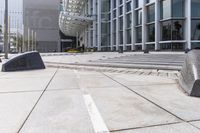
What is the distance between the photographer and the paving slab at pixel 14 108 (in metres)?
3.93

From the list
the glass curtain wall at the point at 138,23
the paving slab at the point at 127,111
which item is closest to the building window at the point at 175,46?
the glass curtain wall at the point at 138,23

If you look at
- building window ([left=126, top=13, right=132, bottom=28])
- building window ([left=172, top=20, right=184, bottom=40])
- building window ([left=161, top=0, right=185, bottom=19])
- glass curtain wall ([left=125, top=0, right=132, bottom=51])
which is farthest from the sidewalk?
building window ([left=126, top=13, right=132, bottom=28])

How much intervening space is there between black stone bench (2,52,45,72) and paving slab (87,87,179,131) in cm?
818

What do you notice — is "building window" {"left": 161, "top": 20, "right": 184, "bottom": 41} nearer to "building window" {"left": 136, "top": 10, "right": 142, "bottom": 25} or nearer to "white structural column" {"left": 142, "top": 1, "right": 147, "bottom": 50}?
"white structural column" {"left": 142, "top": 1, "right": 147, "bottom": 50}

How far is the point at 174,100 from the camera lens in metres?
5.58

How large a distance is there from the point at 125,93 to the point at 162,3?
23398 millimetres

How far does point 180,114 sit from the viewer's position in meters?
4.47

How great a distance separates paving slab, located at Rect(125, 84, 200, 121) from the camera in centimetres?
454

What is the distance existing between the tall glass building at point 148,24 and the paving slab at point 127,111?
65.3 ft

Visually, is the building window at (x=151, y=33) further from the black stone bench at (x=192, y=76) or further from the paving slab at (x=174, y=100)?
the paving slab at (x=174, y=100)

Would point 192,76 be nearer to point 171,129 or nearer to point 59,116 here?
point 171,129

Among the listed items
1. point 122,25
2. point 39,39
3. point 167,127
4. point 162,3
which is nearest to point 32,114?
point 167,127

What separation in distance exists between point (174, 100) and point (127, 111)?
150cm

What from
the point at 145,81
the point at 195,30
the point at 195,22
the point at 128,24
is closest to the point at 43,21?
the point at 128,24
